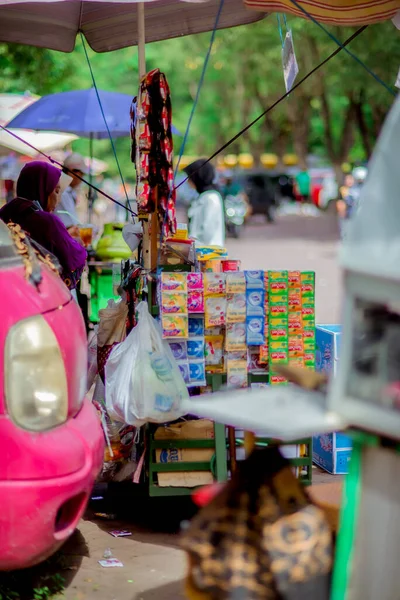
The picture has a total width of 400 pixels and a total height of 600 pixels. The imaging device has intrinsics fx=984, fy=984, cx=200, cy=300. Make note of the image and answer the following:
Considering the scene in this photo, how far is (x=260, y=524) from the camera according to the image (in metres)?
3.22

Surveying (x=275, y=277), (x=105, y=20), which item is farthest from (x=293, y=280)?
(x=105, y=20)

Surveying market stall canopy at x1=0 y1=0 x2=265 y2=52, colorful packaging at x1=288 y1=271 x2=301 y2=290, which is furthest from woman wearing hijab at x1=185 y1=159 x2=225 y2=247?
colorful packaging at x1=288 y1=271 x2=301 y2=290

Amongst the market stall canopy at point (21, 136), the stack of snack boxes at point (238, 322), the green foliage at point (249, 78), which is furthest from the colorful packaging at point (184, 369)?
the green foliage at point (249, 78)

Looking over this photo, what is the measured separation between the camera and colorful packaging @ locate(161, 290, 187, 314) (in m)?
5.35

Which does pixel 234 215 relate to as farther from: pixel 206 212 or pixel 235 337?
pixel 235 337

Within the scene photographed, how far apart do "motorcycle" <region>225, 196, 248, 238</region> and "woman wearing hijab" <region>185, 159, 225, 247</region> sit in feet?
65.8

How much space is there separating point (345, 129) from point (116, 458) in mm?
36681

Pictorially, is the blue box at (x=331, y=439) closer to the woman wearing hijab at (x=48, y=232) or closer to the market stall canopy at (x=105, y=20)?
the woman wearing hijab at (x=48, y=232)

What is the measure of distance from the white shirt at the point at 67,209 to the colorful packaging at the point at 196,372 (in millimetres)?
5485

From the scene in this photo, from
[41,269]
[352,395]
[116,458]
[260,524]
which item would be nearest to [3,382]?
[41,269]

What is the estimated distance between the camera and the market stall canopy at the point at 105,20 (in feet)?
25.0

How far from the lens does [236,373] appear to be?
545cm

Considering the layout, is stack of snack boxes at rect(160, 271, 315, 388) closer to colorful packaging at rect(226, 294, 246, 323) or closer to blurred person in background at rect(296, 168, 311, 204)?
colorful packaging at rect(226, 294, 246, 323)

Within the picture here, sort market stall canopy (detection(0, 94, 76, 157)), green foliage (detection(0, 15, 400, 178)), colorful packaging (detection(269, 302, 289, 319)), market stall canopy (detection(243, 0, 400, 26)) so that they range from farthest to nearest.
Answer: green foliage (detection(0, 15, 400, 178))
market stall canopy (detection(0, 94, 76, 157))
market stall canopy (detection(243, 0, 400, 26))
colorful packaging (detection(269, 302, 289, 319))
